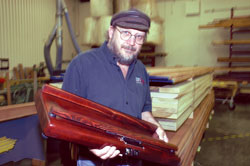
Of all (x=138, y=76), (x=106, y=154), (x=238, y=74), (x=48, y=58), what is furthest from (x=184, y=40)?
(x=106, y=154)

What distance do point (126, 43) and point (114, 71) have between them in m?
0.21

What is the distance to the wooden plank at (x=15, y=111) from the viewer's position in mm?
2205

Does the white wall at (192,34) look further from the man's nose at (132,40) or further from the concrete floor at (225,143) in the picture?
the man's nose at (132,40)

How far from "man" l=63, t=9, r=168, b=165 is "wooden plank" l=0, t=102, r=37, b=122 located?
1.22m

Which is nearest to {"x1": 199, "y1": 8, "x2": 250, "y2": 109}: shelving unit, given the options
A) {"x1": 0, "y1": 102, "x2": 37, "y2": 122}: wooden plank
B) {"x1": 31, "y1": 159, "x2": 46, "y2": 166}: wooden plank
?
{"x1": 31, "y1": 159, "x2": 46, "y2": 166}: wooden plank

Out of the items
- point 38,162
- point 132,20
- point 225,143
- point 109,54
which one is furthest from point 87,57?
point 225,143

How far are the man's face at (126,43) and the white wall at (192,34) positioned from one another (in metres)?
7.54

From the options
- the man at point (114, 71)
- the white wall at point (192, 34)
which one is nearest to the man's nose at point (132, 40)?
the man at point (114, 71)

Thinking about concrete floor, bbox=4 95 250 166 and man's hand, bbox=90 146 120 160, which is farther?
concrete floor, bbox=4 95 250 166

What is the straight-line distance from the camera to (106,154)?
37.5 inches

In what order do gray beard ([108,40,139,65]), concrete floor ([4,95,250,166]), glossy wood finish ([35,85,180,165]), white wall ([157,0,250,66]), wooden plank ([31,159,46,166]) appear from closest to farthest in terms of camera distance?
glossy wood finish ([35,85,180,165]) < gray beard ([108,40,139,65]) < wooden plank ([31,159,46,166]) < concrete floor ([4,95,250,166]) < white wall ([157,0,250,66])

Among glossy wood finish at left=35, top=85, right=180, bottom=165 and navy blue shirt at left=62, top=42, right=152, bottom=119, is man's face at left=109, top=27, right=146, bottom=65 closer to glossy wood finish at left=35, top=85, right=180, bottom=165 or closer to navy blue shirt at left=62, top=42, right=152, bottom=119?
navy blue shirt at left=62, top=42, right=152, bottom=119

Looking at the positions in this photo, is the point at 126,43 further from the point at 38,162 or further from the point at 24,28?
the point at 24,28

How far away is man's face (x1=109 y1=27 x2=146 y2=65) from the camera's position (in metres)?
1.46
